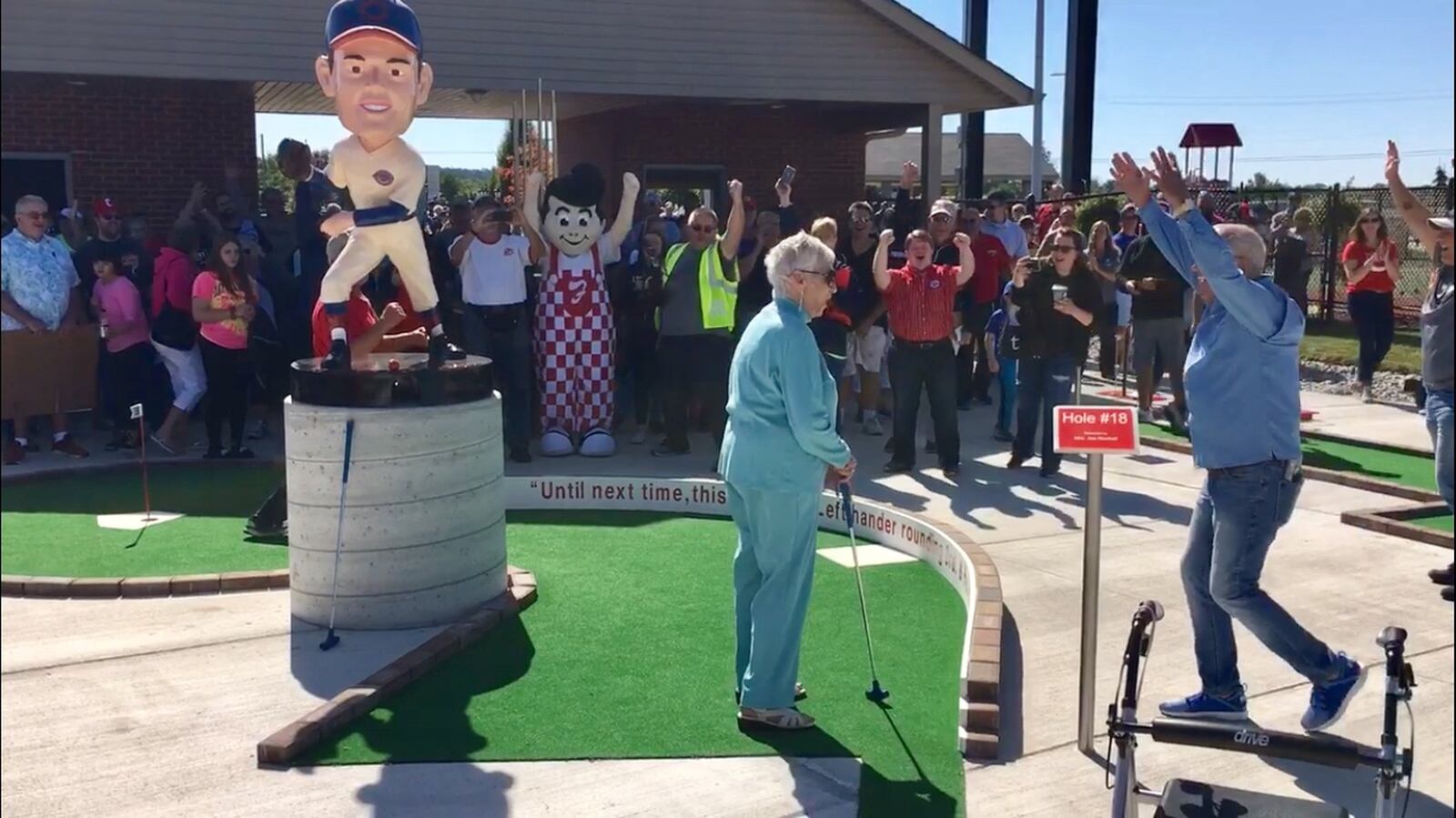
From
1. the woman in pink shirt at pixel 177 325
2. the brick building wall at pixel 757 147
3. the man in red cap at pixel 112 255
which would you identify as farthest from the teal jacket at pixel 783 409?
the brick building wall at pixel 757 147

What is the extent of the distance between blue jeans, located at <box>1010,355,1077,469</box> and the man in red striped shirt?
0.51m

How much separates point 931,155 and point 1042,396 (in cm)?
651

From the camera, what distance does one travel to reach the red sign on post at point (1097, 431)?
14.8 feet

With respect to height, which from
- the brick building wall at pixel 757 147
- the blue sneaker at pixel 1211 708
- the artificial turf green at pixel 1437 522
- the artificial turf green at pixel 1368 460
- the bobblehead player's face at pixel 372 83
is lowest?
the blue sneaker at pixel 1211 708

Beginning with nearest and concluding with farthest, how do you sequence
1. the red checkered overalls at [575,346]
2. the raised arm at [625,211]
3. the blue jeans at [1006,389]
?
the raised arm at [625,211], the red checkered overalls at [575,346], the blue jeans at [1006,389]

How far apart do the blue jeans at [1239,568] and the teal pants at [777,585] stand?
142cm

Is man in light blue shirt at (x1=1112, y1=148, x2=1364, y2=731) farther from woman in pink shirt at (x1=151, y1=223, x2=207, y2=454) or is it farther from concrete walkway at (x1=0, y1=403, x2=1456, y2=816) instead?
woman in pink shirt at (x1=151, y1=223, x2=207, y2=454)

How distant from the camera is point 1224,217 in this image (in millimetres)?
19328

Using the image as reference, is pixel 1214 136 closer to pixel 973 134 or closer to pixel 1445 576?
pixel 973 134

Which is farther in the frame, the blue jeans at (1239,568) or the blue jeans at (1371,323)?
the blue jeans at (1371,323)

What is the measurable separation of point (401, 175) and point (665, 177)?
500 inches

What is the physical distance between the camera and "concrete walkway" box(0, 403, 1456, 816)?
169 inches

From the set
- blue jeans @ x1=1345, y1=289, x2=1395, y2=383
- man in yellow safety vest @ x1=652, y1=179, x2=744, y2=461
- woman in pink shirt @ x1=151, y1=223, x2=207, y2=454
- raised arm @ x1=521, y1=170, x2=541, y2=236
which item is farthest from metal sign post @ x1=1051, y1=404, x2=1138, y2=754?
blue jeans @ x1=1345, y1=289, x2=1395, y2=383

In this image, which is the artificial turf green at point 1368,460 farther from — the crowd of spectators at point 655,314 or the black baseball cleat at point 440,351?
the black baseball cleat at point 440,351
